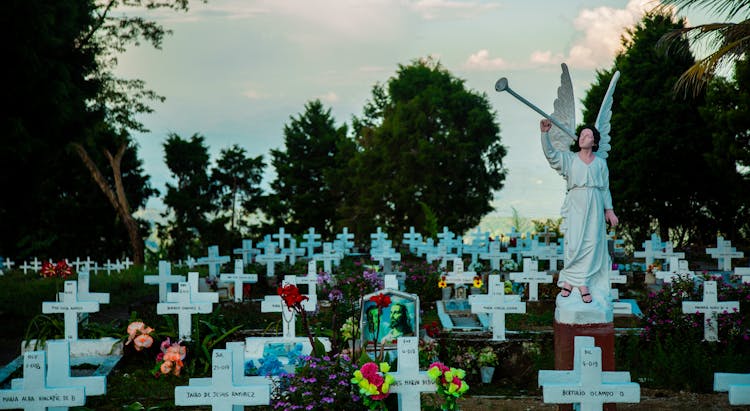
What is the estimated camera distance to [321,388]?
20.6ft

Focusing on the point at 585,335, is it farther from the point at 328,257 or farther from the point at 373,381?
the point at 328,257

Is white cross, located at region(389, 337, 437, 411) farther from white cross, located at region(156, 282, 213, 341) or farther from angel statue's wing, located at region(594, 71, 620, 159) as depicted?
white cross, located at region(156, 282, 213, 341)

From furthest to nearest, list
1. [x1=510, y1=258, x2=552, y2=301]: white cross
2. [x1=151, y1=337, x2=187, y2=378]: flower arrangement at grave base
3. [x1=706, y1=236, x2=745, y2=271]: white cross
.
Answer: [x1=706, y1=236, x2=745, y2=271]: white cross, [x1=510, y1=258, x2=552, y2=301]: white cross, [x1=151, y1=337, x2=187, y2=378]: flower arrangement at grave base

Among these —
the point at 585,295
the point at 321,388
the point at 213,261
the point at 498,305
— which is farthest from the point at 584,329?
the point at 213,261

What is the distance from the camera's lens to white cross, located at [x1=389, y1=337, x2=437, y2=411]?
6.13 m

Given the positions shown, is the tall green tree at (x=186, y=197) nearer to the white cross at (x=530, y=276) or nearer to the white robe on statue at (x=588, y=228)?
the white cross at (x=530, y=276)

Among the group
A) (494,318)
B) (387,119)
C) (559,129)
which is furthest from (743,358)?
(387,119)

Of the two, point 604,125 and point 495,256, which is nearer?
point 604,125

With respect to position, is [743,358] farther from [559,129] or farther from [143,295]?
[143,295]

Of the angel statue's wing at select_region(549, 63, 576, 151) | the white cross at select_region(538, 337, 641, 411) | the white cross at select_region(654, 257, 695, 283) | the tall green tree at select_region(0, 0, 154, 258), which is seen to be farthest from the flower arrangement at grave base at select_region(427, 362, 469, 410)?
the tall green tree at select_region(0, 0, 154, 258)

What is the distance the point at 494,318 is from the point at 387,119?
1007 inches

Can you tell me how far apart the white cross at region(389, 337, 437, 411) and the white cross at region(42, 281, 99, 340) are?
5.45 metres

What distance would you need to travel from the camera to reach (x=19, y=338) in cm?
1231

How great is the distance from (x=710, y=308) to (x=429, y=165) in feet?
76.2
